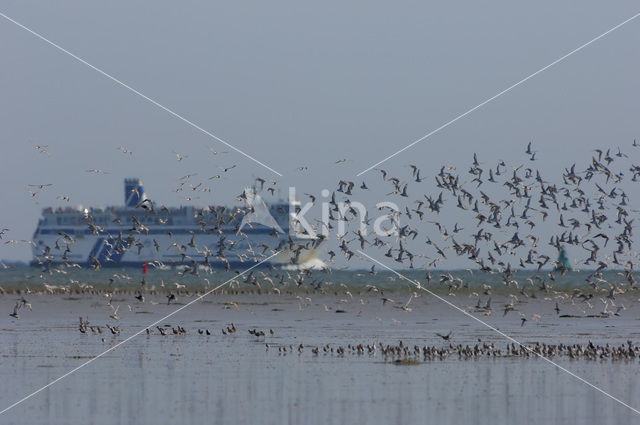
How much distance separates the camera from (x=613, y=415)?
98.9 feet

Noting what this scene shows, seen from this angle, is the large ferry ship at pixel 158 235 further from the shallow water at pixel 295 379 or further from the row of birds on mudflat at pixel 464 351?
the row of birds on mudflat at pixel 464 351

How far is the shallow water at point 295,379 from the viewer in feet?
99.2

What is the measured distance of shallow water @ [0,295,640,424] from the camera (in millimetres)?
30250

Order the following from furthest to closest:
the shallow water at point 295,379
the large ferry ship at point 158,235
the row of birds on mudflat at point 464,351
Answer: the large ferry ship at point 158,235 < the row of birds on mudflat at point 464,351 < the shallow water at point 295,379

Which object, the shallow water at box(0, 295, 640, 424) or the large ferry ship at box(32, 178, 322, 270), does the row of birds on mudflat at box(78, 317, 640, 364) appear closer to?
the shallow water at box(0, 295, 640, 424)

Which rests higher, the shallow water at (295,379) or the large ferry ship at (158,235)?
the large ferry ship at (158,235)

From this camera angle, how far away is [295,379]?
36.8m

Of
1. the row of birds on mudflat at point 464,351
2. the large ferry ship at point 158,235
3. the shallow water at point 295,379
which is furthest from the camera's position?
the large ferry ship at point 158,235

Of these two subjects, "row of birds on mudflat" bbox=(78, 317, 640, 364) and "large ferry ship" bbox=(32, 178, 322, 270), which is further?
"large ferry ship" bbox=(32, 178, 322, 270)

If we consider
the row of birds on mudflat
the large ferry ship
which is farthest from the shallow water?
the large ferry ship

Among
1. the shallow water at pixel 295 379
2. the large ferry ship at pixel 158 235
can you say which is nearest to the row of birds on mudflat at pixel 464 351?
the shallow water at pixel 295 379

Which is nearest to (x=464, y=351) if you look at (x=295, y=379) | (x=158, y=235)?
(x=295, y=379)

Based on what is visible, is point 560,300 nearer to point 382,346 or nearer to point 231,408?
point 382,346

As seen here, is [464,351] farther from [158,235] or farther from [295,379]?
[158,235]
